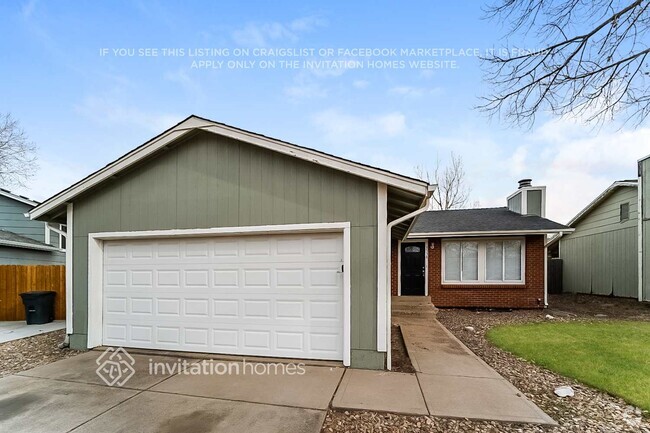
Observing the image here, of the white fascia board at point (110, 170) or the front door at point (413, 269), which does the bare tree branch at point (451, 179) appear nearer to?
the front door at point (413, 269)

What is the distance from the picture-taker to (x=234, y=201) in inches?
224

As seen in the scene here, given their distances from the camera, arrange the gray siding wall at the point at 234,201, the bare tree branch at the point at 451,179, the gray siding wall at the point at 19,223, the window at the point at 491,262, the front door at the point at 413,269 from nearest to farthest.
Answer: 1. the gray siding wall at the point at 234,201
2. the window at the point at 491,262
3. the front door at the point at 413,269
4. the gray siding wall at the point at 19,223
5. the bare tree branch at the point at 451,179

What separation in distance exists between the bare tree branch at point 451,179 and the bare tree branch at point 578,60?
A: 57.3 feet

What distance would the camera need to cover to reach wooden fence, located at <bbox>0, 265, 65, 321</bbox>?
966 centimetres

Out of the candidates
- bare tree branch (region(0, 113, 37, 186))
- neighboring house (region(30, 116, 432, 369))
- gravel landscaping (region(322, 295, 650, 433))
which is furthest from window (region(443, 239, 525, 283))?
bare tree branch (region(0, 113, 37, 186))

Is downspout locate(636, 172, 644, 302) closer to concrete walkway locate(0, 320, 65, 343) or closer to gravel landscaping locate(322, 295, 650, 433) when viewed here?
gravel landscaping locate(322, 295, 650, 433)

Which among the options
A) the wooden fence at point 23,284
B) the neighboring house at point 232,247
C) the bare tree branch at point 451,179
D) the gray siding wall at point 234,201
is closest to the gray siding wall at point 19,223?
the wooden fence at point 23,284

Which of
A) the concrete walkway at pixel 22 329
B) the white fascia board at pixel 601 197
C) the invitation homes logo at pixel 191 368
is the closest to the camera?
the invitation homes logo at pixel 191 368

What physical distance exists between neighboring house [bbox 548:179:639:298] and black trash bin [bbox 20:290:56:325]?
681 inches

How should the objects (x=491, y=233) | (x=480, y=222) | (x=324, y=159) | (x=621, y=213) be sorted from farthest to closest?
(x=621, y=213)
(x=480, y=222)
(x=491, y=233)
(x=324, y=159)

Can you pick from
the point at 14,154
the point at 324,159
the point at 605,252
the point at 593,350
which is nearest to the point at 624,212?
the point at 605,252

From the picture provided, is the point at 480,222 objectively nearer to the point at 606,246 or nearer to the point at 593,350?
the point at 593,350

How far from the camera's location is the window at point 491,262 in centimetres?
1150

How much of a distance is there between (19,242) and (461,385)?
1488cm
